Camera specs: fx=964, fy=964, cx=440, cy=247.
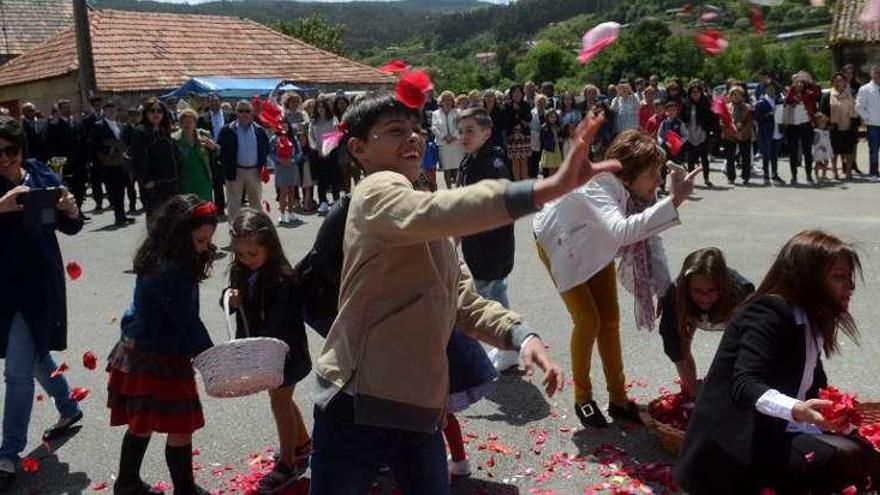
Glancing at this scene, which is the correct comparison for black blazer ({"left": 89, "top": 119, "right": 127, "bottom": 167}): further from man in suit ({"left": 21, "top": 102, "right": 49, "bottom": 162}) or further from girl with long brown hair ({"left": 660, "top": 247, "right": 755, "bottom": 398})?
girl with long brown hair ({"left": 660, "top": 247, "right": 755, "bottom": 398})

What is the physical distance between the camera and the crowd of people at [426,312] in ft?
8.98

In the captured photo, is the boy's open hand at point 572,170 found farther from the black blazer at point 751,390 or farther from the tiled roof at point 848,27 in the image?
the tiled roof at point 848,27

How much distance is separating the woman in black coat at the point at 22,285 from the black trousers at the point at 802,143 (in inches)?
534

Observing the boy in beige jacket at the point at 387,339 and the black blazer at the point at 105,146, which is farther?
the black blazer at the point at 105,146

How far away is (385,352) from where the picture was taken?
2.74m

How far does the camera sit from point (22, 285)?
189 inches

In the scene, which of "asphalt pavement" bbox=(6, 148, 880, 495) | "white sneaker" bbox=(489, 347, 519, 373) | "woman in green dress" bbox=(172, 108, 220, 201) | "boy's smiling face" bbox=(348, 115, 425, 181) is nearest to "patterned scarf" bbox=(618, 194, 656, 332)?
"asphalt pavement" bbox=(6, 148, 880, 495)

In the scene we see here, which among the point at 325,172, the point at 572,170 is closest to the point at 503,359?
the point at 572,170

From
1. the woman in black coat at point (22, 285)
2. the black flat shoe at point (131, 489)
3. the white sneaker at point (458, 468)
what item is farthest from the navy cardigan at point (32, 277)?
the white sneaker at point (458, 468)

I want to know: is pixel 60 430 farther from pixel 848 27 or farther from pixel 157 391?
pixel 848 27

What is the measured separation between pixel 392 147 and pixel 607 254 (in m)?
2.26

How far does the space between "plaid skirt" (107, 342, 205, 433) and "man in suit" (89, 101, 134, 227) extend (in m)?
10.5

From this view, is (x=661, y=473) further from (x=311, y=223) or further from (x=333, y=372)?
(x=311, y=223)

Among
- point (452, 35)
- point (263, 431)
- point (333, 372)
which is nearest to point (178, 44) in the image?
point (263, 431)
